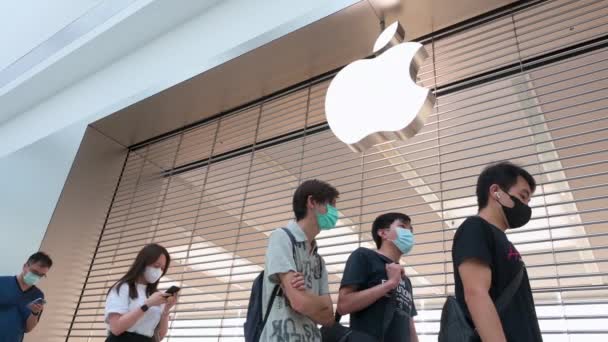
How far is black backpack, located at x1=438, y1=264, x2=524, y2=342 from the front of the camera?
3.82 ft

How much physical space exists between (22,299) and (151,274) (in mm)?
1033

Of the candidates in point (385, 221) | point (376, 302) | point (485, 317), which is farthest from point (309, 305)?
point (385, 221)

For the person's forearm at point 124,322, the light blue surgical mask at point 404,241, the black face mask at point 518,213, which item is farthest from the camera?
the person's forearm at point 124,322

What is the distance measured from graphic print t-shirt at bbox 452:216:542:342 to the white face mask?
1393mm

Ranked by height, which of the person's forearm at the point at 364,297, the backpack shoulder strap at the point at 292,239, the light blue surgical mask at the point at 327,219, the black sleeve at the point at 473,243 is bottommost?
the person's forearm at the point at 364,297

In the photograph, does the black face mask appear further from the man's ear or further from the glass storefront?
the glass storefront

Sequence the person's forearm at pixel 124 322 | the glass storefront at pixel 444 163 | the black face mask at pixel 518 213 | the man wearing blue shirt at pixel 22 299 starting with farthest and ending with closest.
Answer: the man wearing blue shirt at pixel 22 299 → the glass storefront at pixel 444 163 → the person's forearm at pixel 124 322 → the black face mask at pixel 518 213

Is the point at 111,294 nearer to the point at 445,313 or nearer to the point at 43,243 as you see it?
the point at 445,313

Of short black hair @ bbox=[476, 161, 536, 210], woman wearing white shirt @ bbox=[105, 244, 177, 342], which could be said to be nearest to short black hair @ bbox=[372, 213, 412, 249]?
short black hair @ bbox=[476, 161, 536, 210]

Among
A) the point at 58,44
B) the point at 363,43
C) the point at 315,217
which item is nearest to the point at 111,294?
the point at 315,217

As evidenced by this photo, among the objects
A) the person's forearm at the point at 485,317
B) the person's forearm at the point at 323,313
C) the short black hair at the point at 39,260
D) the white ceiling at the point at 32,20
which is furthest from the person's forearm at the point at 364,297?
the white ceiling at the point at 32,20

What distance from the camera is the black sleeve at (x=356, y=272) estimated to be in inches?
64.2

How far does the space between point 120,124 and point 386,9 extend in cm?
224

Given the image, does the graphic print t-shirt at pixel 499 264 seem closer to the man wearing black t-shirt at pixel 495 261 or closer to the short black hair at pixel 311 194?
the man wearing black t-shirt at pixel 495 261
